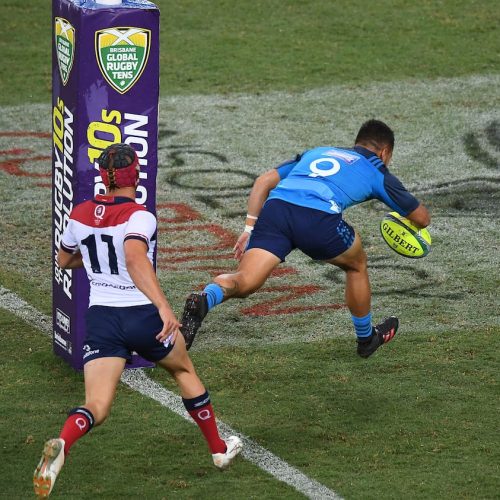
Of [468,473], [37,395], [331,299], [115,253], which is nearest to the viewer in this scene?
[115,253]

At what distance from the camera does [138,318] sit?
6.93 meters

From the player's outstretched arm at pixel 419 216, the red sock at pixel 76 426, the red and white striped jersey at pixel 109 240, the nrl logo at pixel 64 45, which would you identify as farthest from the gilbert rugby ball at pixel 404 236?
the red sock at pixel 76 426

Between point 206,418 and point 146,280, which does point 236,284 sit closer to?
point 206,418

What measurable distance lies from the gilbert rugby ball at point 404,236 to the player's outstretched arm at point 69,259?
2699 mm

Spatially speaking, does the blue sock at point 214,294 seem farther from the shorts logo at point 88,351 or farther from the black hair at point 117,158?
the black hair at point 117,158

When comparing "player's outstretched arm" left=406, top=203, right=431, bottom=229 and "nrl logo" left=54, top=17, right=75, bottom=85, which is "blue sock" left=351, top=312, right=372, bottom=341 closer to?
"player's outstretched arm" left=406, top=203, right=431, bottom=229

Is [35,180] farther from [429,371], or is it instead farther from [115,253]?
[115,253]

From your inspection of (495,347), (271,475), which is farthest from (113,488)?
(495,347)

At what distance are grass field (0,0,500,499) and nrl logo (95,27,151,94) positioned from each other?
6.96 feet

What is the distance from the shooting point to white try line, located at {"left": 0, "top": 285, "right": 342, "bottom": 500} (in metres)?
7.25

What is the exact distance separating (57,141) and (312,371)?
2449 millimetres

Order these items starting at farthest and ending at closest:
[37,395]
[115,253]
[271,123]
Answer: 1. [271,123]
2. [37,395]
3. [115,253]

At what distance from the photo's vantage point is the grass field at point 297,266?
7637 millimetres

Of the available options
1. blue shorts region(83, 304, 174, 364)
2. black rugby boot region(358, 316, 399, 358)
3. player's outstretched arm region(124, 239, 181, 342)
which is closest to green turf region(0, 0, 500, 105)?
black rugby boot region(358, 316, 399, 358)
